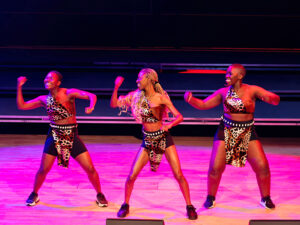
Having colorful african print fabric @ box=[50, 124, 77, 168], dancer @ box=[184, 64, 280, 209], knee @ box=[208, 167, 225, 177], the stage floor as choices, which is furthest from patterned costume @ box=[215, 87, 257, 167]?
colorful african print fabric @ box=[50, 124, 77, 168]

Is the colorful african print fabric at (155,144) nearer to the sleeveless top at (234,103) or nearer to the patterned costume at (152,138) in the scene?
the patterned costume at (152,138)

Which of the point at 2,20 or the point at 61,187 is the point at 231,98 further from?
the point at 2,20

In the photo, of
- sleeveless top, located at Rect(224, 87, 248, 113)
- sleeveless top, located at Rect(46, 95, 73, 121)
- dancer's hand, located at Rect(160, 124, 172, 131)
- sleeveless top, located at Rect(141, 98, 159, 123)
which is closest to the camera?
dancer's hand, located at Rect(160, 124, 172, 131)

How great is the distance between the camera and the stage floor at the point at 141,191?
4.03 meters

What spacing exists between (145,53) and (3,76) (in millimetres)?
3110

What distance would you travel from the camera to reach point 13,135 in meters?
8.22

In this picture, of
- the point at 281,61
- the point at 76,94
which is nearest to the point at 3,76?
the point at 76,94

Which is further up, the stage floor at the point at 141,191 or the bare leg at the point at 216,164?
the bare leg at the point at 216,164

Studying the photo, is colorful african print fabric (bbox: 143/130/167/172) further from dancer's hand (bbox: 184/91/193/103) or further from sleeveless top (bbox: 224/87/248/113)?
sleeveless top (bbox: 224/87/248/113)

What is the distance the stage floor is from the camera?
4027 millimetres

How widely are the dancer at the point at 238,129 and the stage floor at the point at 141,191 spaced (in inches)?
11.9

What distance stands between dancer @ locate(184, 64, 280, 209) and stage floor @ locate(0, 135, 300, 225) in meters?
0.30

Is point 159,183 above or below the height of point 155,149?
below

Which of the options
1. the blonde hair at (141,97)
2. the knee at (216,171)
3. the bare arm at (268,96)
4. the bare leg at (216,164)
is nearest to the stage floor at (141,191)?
the bare leg at (216,164)
